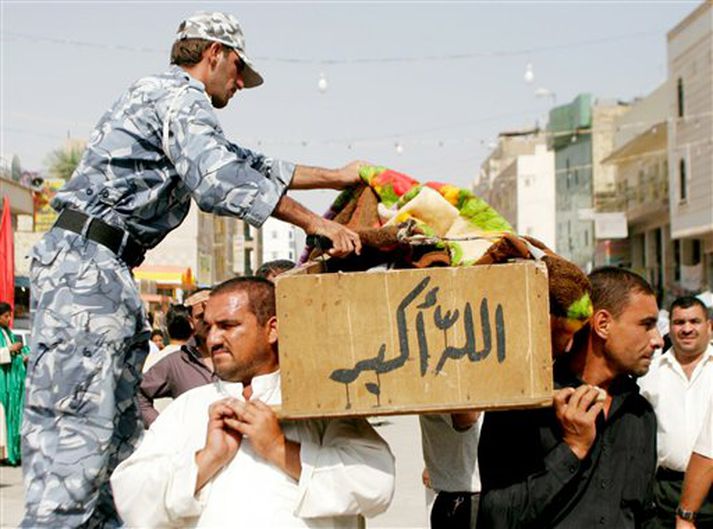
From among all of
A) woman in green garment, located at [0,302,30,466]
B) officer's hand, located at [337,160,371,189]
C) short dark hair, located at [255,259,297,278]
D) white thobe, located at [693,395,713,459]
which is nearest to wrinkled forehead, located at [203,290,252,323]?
officer's hand, located at [337,160,371,189]

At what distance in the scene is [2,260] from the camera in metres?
13.9

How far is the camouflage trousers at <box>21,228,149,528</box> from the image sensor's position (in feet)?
14.0

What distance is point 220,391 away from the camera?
13.0 feet

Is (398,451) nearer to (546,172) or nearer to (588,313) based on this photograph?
(588,313)

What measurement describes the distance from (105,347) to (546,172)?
267 ft

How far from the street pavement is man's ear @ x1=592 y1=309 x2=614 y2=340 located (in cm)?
258

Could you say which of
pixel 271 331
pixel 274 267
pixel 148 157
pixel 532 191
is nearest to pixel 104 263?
pixel 148 157

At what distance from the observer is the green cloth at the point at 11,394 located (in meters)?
12.9

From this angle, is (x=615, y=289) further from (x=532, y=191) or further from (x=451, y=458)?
(x=532, y=191)

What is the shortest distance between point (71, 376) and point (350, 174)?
126cm

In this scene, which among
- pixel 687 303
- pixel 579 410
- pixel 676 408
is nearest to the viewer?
pixel 579 410

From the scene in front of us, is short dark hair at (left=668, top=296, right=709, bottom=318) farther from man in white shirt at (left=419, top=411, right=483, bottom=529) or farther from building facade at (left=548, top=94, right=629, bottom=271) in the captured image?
building facade at (left=548, top=94, right=629, bottom=271)

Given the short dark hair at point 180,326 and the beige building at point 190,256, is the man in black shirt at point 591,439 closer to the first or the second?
the short dark hair at point 180,326

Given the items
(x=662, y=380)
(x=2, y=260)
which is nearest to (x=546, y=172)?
(x=2, y=260)
